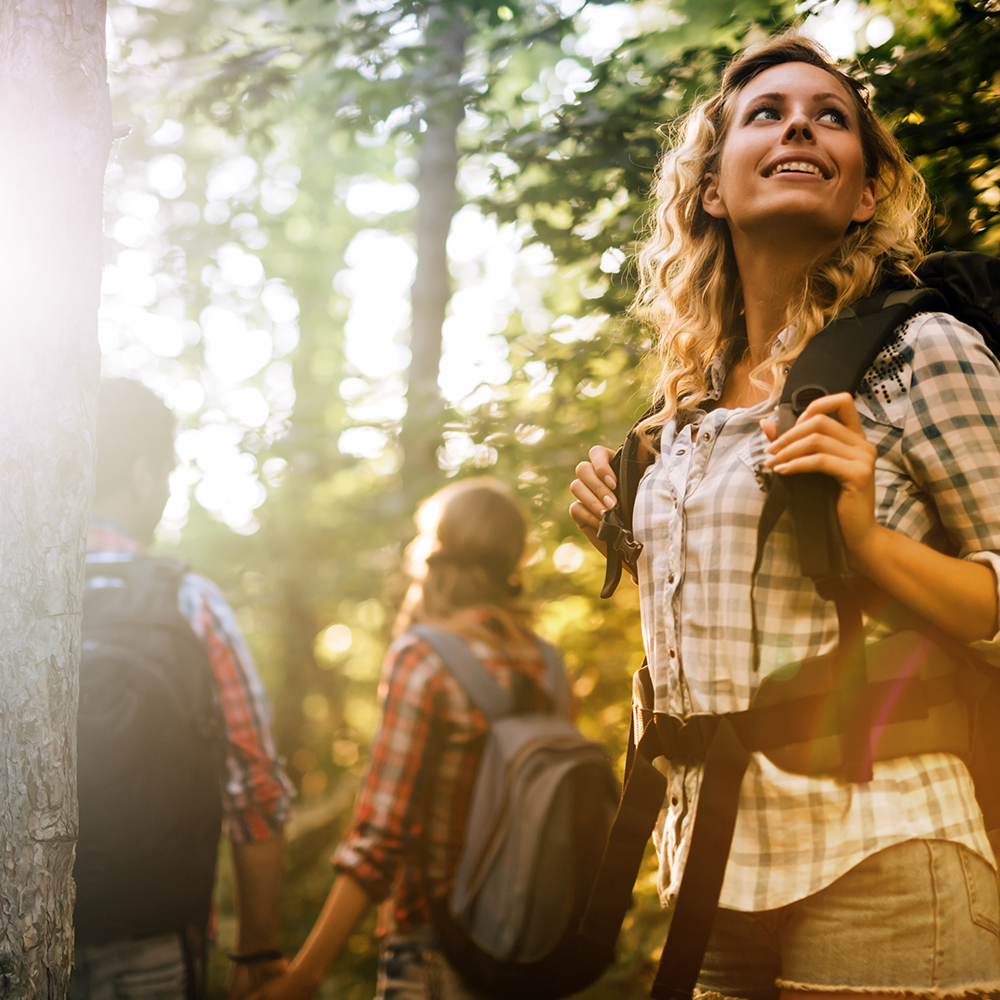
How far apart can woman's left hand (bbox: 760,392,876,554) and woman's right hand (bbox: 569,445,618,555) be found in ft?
1.76

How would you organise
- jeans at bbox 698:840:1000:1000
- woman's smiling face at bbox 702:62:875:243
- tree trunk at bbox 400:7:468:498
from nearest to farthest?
jeans at bbox 698:840:1000:1000
woman's smiling face at bbox 702:62:875:243
tree trunk at bbox 400:7:468:498

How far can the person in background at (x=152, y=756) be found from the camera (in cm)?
231

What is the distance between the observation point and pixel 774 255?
1.79 meters

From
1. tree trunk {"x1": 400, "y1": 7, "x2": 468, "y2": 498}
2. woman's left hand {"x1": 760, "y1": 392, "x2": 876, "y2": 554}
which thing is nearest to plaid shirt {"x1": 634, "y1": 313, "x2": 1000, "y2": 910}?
woman's left hand {"x1": 760, "y1": 392, "x2": 876, "y2": 554}

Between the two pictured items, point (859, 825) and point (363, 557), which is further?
point (363, 557)

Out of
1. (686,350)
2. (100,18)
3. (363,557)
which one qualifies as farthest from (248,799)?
(363,557)

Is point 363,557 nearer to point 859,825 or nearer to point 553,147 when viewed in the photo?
point 553,147

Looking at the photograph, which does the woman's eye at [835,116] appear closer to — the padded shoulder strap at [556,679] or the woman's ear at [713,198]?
the woman's ear at [713,198]

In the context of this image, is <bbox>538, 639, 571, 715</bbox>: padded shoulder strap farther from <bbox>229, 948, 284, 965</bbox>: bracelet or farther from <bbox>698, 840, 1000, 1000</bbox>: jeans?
<bbox>698, 840, 1000, 1000</bbox>: jeans

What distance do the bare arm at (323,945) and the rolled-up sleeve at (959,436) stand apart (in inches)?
79.9

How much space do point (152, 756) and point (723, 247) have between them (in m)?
1.91

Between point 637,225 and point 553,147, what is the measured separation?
434 mm

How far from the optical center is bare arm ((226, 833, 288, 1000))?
2770 millimetres

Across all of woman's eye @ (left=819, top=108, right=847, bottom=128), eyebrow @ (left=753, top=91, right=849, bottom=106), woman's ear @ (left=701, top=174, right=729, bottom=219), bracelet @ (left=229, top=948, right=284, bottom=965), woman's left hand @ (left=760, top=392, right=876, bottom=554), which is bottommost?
bracelet @ (left=229, top=948, right=284, bottom=965)
